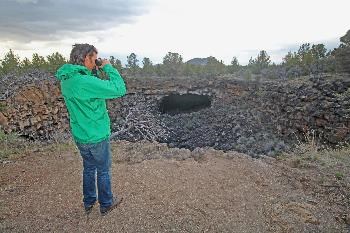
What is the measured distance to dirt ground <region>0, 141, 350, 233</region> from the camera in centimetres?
364

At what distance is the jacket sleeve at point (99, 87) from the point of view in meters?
3.28

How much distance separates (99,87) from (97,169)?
0.87 m

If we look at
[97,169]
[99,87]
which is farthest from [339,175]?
[99,87]

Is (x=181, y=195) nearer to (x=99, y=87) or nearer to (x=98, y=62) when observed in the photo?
(x=99, y=87)

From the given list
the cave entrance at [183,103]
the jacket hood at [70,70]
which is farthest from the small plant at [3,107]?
Answer: the cave entrance at [183,103]

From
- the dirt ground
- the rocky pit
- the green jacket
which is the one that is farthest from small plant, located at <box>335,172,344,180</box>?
the green jacket

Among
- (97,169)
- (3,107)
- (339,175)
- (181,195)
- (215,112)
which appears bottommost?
(215,112)

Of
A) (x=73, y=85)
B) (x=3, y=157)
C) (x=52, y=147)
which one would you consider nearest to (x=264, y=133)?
(x=52, y=147)

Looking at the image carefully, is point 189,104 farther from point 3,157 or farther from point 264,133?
point 3,157

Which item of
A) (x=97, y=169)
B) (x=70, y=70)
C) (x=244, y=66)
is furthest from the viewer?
(x=244, y=66)

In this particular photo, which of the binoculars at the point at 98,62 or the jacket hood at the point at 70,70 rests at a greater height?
the binoculars at the point at 98,62

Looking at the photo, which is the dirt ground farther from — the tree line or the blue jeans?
the tree line

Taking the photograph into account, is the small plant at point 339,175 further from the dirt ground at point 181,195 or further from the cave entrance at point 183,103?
the cave entrance at point 183,103

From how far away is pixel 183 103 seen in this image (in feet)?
65.3
